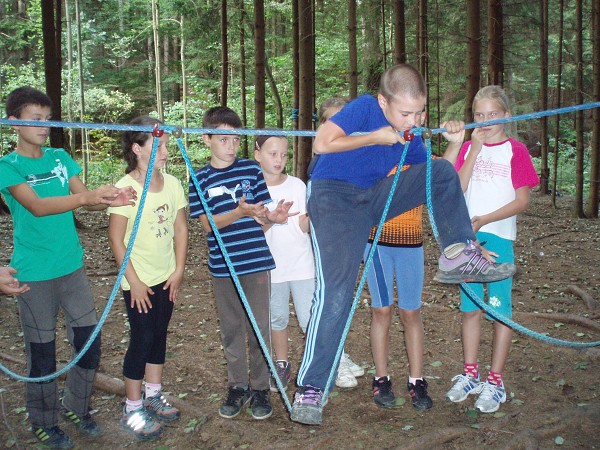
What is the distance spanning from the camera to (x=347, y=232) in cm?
262

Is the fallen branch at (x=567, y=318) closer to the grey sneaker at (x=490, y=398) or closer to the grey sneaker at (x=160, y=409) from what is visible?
the grey sneaker at (x=490, y=398)

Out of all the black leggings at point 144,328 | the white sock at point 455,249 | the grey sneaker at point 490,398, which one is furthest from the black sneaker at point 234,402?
the white sock at point 455,249

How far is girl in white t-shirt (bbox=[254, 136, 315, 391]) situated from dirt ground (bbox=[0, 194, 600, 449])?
50 centimetres

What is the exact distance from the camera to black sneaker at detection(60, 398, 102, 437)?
126 inches

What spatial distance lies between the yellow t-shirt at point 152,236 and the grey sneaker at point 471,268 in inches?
56.1

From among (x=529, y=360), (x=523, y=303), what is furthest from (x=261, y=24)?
(x=529, y=360)

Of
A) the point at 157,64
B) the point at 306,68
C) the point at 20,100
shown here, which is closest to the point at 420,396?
the point at 20,100

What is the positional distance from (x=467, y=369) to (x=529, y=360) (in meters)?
0.90

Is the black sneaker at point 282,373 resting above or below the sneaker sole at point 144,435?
above

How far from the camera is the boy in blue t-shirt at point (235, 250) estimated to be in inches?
128

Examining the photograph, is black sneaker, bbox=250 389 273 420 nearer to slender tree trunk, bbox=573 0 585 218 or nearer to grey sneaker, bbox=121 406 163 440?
grey sneaker, bbox=121 406 163 440

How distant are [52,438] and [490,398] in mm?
2406

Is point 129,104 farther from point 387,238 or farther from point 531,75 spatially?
point 387,238

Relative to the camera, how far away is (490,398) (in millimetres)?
3369
